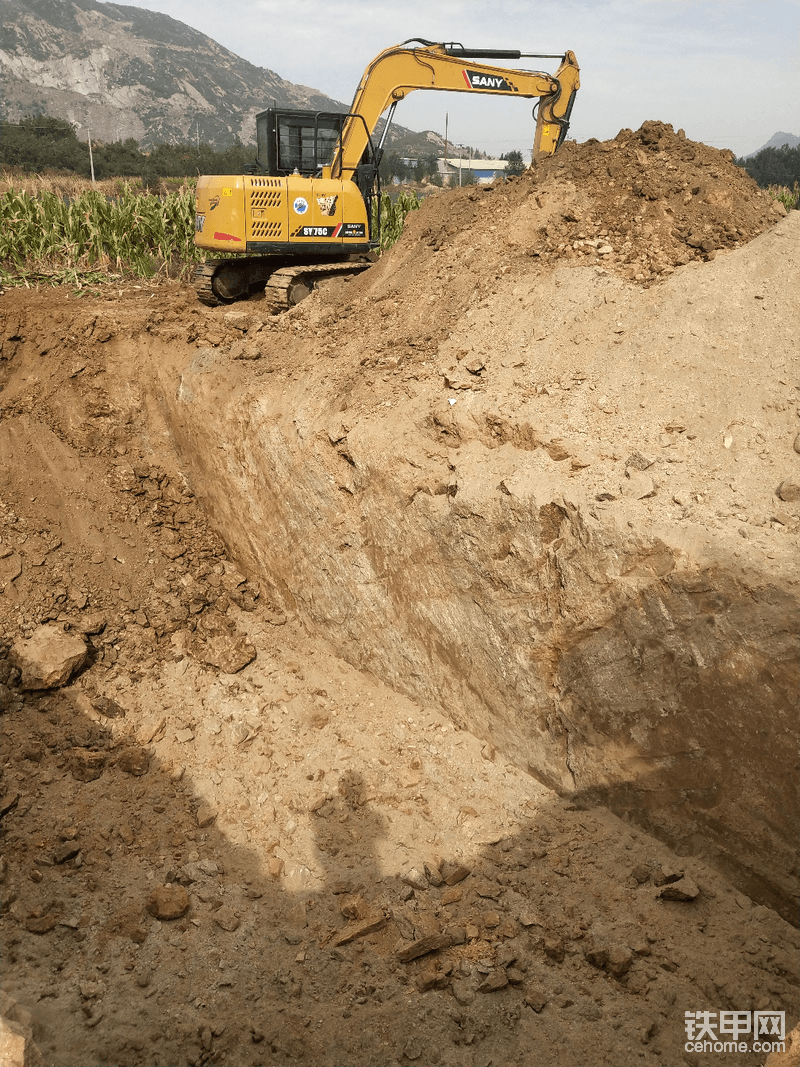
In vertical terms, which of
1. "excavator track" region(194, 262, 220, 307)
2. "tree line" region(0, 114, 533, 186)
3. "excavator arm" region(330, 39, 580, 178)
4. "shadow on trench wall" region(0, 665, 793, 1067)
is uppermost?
"tree line" region(0, 114, 533, 186)

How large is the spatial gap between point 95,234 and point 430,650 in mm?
9063

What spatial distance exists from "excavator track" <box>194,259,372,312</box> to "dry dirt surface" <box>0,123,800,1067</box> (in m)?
1.42

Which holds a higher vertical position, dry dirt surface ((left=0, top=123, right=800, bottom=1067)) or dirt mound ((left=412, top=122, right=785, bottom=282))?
dirt mound ((left=412, top=122, right=785, bottom=282))

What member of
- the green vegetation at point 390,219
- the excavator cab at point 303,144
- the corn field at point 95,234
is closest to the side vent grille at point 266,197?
the excavator cab at point 303,144

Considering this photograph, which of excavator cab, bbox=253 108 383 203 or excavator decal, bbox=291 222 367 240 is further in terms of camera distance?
excavator cab, bbox=253 108 383 203

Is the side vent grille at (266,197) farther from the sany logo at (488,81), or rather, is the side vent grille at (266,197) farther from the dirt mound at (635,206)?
the sany logo at (488,81)

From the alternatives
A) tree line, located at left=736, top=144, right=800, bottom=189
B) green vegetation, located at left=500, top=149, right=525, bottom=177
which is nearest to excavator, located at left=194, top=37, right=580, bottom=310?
green vegetation, located at left=500, top=149, right=525, bottom=177

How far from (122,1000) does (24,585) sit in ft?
11.3

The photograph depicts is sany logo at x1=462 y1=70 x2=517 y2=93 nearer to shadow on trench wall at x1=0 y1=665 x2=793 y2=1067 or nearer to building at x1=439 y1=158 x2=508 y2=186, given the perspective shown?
building at x1=439 y1=158 x2=508 y2=186

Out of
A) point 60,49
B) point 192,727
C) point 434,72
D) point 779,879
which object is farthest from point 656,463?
point 60,49

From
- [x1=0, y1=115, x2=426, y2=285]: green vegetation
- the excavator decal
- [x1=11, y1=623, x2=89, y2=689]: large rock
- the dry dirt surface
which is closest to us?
the dry dirt surface

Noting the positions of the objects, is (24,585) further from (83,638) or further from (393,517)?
(393,517)

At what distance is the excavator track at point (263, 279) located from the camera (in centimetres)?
804
